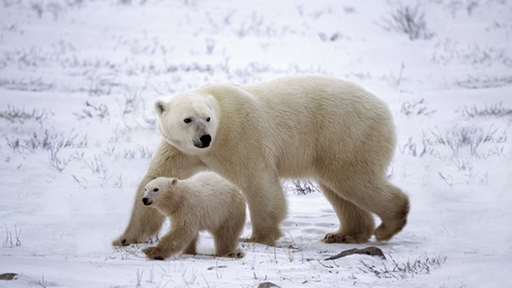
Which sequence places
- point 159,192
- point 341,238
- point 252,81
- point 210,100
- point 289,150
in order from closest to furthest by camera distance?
point 159,192 → point 210,100 → point 289,150 → point 341,238 → point 252,81

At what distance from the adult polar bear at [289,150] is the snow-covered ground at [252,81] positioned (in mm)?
320

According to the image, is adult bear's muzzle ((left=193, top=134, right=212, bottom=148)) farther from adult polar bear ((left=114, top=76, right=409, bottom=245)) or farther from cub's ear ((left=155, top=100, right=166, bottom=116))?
cub's ear ((left=155, top=100, right=166, bottom=116))

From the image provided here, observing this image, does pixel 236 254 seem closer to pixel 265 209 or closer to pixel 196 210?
pixel 196 210

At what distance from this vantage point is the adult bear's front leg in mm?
4824

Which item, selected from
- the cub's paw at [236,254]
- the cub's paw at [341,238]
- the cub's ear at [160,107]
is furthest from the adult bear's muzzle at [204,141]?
the cub's paw at [341,238]

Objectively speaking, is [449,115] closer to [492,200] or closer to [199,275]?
[492,200]

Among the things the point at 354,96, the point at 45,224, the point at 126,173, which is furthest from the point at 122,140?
the point at 354,96

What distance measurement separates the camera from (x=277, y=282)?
3441mm

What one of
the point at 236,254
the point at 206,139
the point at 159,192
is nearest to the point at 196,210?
the point at 159,192

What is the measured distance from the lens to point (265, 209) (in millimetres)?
4852

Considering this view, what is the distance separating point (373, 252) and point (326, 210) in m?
2.06

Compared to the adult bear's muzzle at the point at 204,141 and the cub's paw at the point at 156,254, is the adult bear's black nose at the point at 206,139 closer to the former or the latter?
the adult bear's muzzle at the point at 204,141

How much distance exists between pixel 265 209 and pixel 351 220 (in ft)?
2.96

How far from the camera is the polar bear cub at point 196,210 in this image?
421 centimetres
